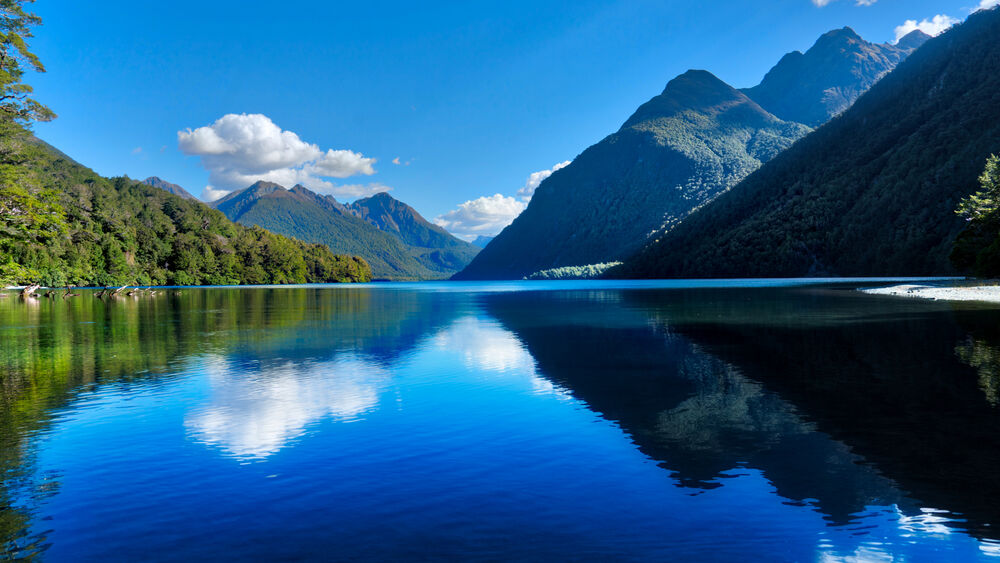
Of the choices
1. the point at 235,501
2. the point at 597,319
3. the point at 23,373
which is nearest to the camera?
the point at 235,501

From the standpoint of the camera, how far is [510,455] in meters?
12.9

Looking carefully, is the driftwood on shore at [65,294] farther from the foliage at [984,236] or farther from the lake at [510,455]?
the foliage at [984,236]

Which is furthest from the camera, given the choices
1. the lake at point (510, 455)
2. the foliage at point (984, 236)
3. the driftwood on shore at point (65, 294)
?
the driftwood on shore at point (65, 294)

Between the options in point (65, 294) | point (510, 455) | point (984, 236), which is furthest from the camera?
point (65, 294)

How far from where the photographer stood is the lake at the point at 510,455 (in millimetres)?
8547

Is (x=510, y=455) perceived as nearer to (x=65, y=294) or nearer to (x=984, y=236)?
(x=984, y=236)

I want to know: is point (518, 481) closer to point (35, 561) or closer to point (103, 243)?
point (35, 561)

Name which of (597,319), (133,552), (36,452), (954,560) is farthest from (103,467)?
(597,319)

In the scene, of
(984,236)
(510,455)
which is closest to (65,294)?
(510,455)

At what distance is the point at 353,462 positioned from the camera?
12.4m

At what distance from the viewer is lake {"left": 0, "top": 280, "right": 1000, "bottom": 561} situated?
8547 mm

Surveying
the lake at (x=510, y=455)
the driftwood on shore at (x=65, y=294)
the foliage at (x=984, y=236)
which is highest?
the foliage at (x=984, y=236)

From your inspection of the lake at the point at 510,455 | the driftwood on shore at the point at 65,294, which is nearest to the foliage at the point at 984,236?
the lake at the point at 510,455

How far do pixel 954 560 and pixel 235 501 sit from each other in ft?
36.5
